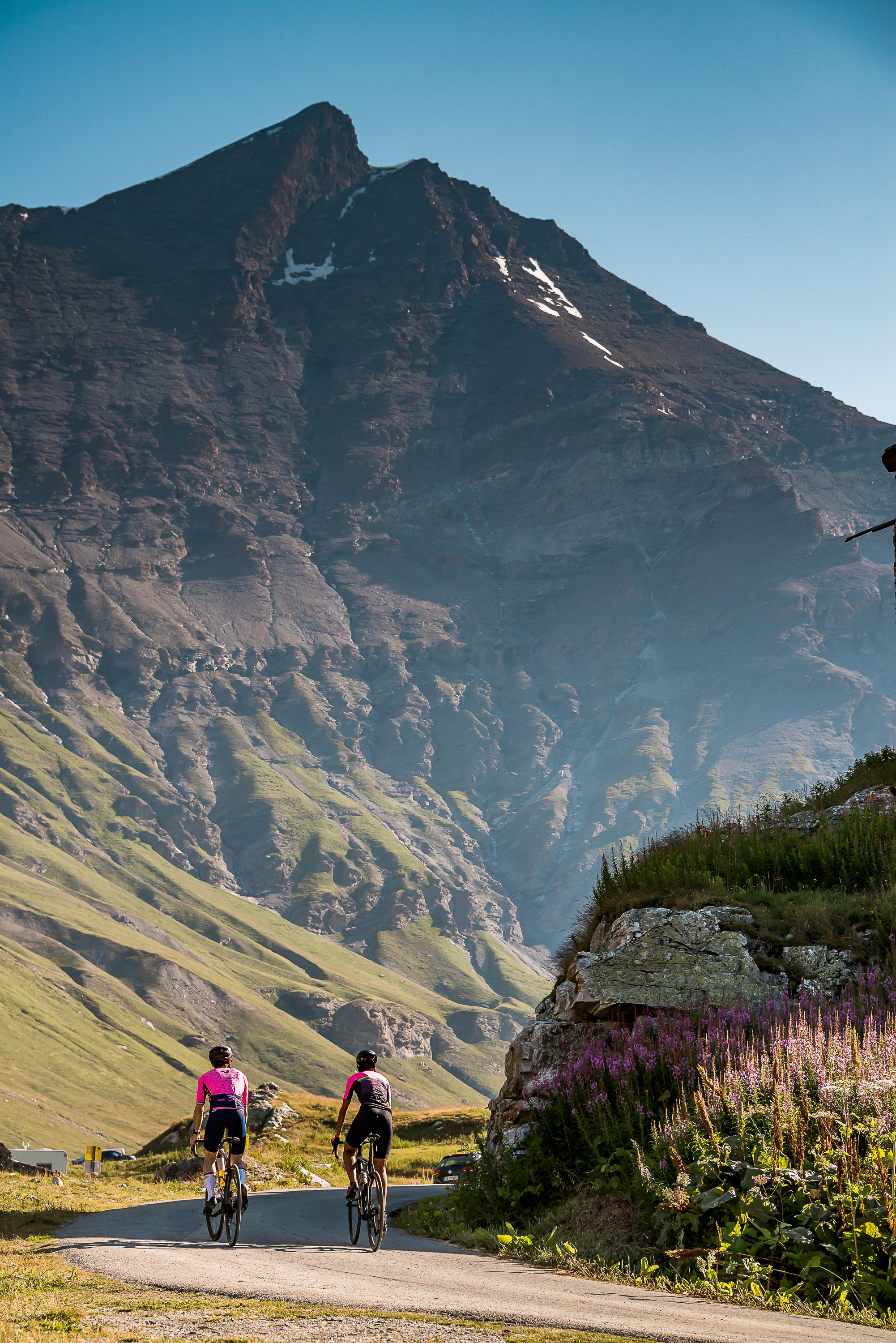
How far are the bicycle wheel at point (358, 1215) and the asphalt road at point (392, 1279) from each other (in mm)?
192

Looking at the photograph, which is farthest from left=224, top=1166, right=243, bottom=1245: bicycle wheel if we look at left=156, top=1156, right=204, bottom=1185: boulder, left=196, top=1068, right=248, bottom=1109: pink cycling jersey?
left=156, top=1156, right=204, bottom=1185: boulder

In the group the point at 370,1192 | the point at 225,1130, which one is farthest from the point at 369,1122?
the point at 225,1130

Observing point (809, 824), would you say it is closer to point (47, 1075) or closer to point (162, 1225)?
point (162, 1225)

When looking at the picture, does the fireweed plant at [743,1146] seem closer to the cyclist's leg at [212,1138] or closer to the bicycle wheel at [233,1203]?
the bicycle wheel at [233,1203]

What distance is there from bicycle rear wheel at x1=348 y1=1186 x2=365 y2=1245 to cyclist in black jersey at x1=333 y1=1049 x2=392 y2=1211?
0.07 m

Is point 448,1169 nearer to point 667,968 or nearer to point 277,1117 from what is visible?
point 277,1117


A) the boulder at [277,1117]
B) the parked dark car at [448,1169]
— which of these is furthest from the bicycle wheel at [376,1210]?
the boulder at [277,1117]

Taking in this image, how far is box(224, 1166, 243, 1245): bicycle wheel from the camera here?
45.0 feet

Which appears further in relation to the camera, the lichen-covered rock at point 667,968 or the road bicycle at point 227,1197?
the road bicycle at point 227,1197

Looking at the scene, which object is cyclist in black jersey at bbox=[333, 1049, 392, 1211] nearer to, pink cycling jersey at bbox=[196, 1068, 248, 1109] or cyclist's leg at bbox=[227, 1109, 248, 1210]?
cyclist's leg at bbox=[227, 1109, 248, 1210]

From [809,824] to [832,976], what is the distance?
198 inches

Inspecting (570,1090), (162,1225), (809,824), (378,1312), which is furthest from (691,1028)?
(162,1225)

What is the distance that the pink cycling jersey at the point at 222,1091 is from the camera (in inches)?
533

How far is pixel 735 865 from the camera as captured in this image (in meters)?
16.6
